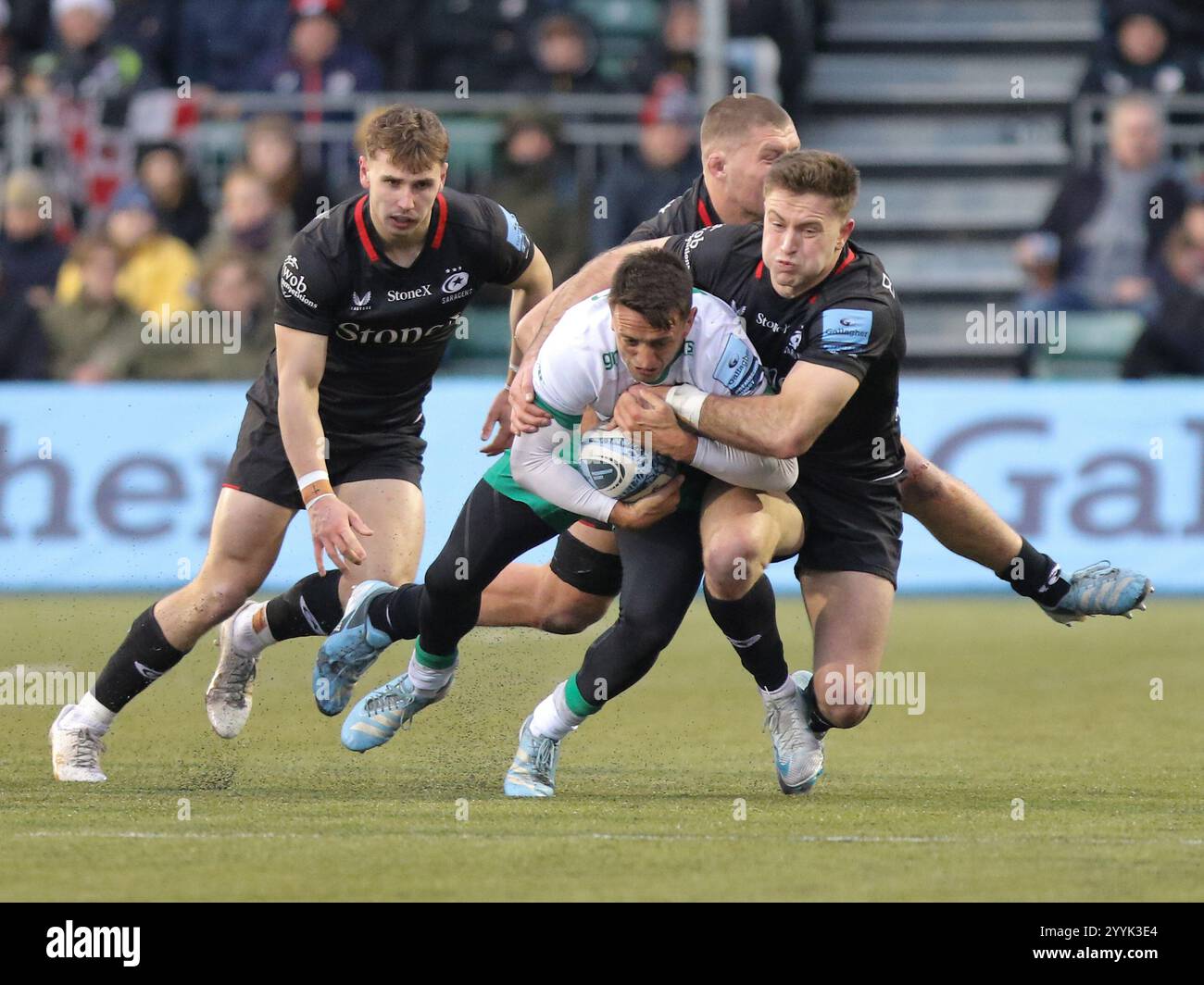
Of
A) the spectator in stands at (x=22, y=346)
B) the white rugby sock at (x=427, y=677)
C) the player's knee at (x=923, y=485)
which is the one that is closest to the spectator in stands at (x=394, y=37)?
the spectator in stands at (x=22, y=346)

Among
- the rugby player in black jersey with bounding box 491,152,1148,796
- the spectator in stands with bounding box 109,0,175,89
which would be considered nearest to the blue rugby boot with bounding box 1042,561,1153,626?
the rugby player in black jersey with bounding box 491,152,1148,796

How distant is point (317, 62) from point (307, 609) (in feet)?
30.3

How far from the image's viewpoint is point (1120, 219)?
16.1m

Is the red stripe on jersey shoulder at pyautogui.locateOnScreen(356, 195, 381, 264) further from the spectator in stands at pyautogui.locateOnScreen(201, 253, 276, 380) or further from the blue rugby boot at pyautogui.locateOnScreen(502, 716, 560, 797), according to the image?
the spectator in stands at pyautogui.locateOnScreen(201, 253, 276, 380)

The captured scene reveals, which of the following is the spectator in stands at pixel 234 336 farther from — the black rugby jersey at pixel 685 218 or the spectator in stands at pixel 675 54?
the black rugby jersey at pixel 685 218

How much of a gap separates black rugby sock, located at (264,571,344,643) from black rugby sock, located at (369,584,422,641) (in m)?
0.48

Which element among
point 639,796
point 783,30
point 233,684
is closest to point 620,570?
point 639,796

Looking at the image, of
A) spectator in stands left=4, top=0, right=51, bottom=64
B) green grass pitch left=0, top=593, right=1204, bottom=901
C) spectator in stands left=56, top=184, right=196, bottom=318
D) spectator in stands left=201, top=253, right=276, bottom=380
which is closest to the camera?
green grass pitch left=0, top=593, right=1204, bottom=901

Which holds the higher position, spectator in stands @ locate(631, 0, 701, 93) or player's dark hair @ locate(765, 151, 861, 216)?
spectator in stands @ locate(631, 0, 701, 93)

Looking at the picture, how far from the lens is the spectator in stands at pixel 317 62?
17.0m

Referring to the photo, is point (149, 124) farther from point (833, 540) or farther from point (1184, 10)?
point (833, 540)

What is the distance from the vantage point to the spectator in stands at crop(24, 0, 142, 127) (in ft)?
55.2

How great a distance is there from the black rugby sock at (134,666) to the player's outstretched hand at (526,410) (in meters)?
1.72

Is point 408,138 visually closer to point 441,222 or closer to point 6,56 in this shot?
point 441,222
